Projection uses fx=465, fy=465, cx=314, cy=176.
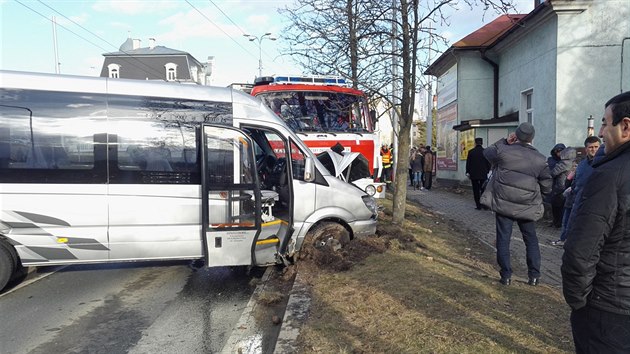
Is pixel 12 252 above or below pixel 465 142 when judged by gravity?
below

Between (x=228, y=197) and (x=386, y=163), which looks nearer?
(x=228, y=197)

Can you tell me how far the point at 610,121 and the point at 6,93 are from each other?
19.7 ft

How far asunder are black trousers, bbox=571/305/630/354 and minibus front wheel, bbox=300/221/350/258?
4259mm

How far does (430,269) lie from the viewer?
5812mm

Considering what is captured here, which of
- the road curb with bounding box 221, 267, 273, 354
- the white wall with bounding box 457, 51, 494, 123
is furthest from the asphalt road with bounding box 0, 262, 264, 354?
the white wall with bounding box 457, 51, 494, 123

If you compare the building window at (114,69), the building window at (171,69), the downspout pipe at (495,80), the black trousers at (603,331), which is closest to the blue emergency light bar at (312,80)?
the black trousers at (603,331)

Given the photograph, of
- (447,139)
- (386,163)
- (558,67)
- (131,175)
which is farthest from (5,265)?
(447,139)

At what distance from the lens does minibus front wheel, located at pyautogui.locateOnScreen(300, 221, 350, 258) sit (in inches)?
252

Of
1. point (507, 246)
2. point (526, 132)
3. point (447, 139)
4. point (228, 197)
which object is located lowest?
point (507, 246)

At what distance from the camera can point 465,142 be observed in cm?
1784

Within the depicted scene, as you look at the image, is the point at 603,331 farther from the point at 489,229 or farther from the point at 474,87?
the point at 474,87

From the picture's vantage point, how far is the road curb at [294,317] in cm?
387

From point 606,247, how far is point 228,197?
14.6ft

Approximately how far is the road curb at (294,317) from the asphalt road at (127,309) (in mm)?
618
